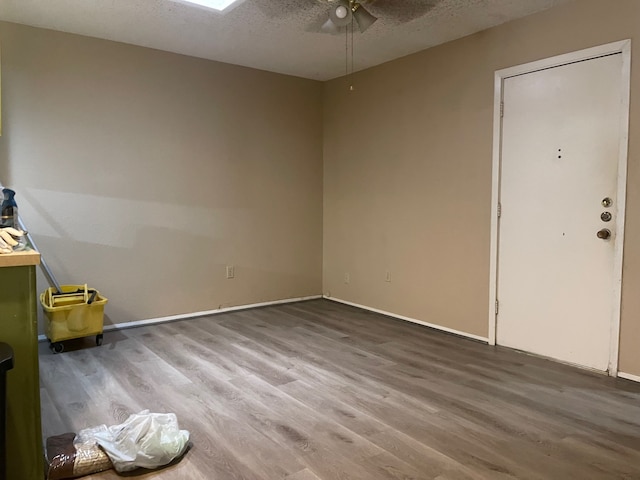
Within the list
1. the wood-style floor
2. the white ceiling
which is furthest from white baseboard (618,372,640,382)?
the white ceiling

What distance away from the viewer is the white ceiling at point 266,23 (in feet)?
10.8

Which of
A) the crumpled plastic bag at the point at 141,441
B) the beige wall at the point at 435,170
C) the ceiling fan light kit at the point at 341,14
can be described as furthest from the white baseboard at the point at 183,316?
the ceiling fan light kit at the point at 341,14

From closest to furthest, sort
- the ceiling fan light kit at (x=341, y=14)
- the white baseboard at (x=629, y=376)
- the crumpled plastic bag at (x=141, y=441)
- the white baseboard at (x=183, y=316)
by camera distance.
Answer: the crumpled plastic bag at (x=141, y=441)
the ceiling fan light kit at (x=341, y=14)
the white baseboard at (x=629, y=376)
the white baseboard at (x=183, y=316)

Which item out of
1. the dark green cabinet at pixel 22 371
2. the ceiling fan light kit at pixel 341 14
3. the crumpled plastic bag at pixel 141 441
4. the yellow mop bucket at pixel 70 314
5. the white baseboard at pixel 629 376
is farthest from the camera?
the yellow mop bucket at pixel 70 314

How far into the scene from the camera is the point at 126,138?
420 cm

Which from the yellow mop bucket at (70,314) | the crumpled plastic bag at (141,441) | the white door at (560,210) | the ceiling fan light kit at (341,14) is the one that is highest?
the ceiling fan light kit at (341,14)

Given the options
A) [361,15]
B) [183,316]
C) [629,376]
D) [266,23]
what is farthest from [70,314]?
[629,376]

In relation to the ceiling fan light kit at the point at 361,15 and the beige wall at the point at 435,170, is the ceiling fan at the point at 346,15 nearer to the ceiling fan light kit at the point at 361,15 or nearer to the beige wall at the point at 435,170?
the ceiling fan light kit at the point at 361,15

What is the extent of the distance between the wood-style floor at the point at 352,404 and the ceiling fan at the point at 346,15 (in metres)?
2.25

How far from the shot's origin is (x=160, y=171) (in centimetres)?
439

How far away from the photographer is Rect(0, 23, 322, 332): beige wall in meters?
3.81

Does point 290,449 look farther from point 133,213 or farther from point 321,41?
point 321,41

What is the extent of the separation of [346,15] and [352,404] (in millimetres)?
2318

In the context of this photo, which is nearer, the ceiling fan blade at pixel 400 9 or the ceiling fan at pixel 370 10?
the ceiling fan at pixel 370 10
